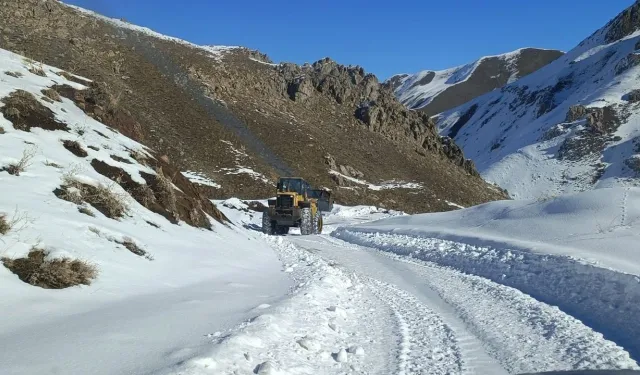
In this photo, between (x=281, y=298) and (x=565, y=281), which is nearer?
(x=281, y=298)

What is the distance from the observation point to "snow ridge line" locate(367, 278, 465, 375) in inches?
215

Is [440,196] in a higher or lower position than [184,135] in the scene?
lower

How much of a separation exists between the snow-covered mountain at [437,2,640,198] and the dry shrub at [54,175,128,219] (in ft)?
185

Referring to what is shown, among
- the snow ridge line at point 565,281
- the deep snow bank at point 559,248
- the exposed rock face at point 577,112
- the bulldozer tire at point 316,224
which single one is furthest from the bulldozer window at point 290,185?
the exposed rock face at point 577,112

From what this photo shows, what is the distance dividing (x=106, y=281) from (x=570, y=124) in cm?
9595

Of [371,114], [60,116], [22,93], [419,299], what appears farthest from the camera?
[371,114]

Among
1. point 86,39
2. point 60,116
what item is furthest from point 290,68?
point 60,116

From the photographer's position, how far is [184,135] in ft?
149

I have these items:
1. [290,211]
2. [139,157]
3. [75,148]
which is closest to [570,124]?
[290,211]

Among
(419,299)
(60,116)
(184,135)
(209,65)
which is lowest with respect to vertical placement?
(419,299)

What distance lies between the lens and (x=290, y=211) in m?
23.7

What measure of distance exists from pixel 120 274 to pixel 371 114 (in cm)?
6206

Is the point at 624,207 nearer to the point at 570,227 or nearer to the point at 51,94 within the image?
the point at 570,227

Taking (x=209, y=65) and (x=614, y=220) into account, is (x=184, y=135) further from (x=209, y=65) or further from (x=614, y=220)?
(x=614, y=220)
